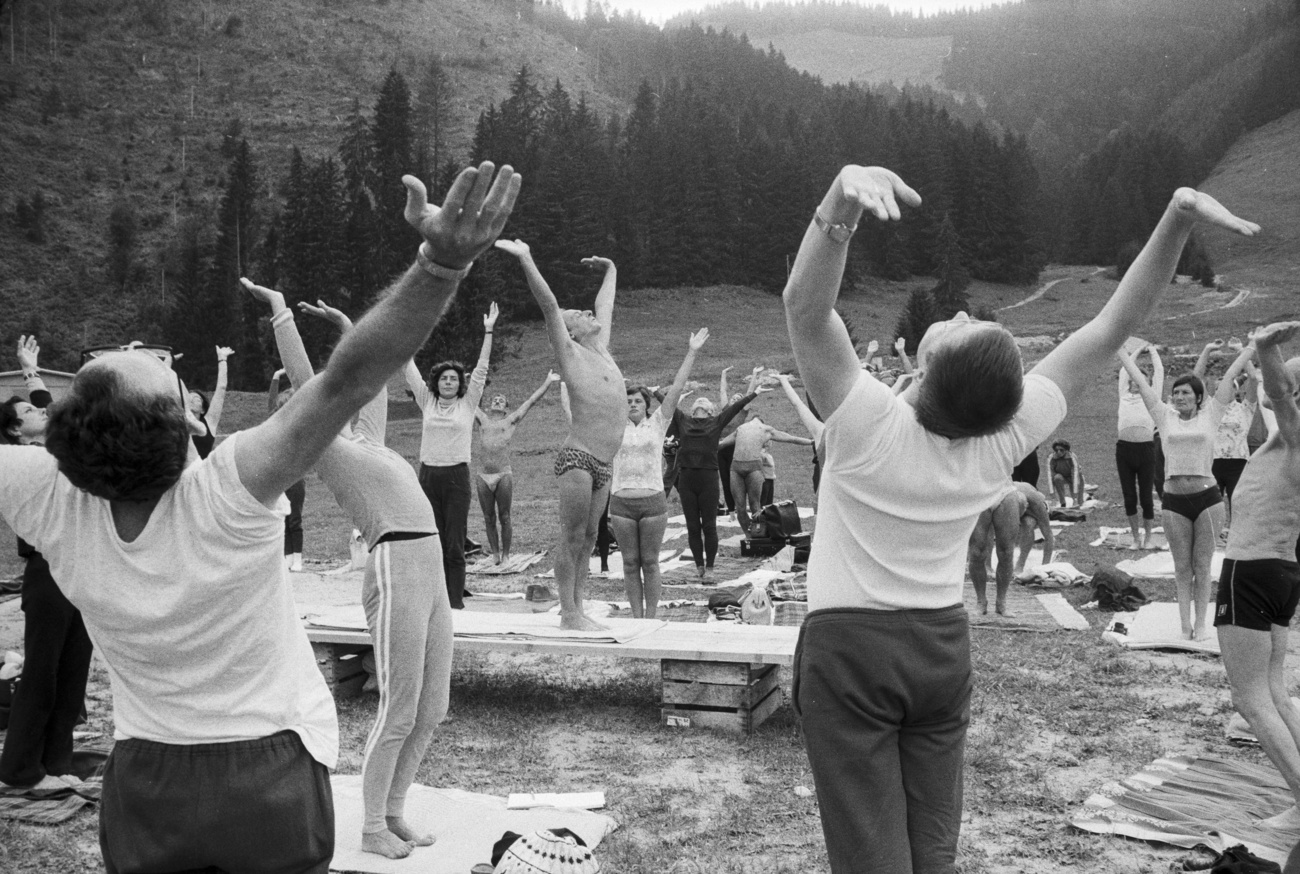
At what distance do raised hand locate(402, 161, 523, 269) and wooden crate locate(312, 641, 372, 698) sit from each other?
20.6 feet

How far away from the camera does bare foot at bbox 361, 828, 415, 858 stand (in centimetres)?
456

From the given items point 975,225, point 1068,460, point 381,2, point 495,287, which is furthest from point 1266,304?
point 381,2

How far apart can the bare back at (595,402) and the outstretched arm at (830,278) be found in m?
4.23

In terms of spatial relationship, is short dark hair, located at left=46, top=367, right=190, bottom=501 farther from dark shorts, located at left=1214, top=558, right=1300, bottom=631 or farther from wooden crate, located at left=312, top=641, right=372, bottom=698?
wooden crate, located at left=312, top=641, right=372, bottom=698

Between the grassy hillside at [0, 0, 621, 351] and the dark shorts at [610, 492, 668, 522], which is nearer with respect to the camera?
the dark shorts at [610, 492, 668, 522]

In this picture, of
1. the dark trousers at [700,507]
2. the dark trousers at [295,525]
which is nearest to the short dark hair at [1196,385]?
the dark trousers at [700,507]

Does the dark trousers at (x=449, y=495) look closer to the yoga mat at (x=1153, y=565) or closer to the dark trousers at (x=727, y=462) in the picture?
the dark trousers at (x=727, y=462)

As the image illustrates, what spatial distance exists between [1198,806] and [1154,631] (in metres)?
4.12

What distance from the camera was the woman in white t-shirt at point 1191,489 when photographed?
8.39m

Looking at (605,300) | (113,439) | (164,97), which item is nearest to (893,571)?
Answer: (113,439)

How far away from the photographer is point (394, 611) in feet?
14.4

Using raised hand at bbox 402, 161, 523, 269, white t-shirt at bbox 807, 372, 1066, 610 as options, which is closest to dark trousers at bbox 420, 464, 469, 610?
white t-shirt at bbox 807, 372, 1066, 610

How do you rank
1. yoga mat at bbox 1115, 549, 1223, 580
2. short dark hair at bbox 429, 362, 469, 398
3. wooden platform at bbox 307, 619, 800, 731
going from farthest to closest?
yoga mat at bbox 1115, 549, 1223, 580 < short dark hair at bbox 429, 362, 469, 398 < wooden platform at bbox 307, 619, 800, 731

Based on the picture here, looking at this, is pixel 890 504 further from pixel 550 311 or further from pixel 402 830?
pixel 550 311
